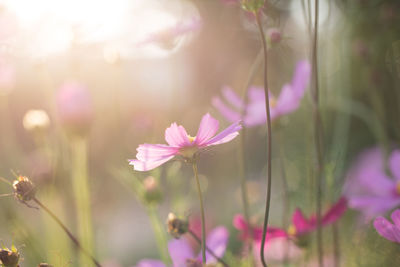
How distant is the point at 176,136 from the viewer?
29 centimetres

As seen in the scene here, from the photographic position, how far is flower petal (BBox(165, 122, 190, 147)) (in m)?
0.29

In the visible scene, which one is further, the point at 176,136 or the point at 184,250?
the point at 184,250

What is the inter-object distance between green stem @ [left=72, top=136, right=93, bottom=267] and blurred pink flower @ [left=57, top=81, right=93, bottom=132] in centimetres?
2

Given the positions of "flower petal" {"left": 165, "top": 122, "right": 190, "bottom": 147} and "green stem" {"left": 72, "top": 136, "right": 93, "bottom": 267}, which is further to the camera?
"green stem" {"left": 72, "top": 136, "right": 93, "bottom": 267}

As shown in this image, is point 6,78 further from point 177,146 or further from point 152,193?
point 177,146

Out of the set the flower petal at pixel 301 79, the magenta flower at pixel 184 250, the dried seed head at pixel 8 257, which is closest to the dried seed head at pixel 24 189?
the dried seed head at pixel 8 257

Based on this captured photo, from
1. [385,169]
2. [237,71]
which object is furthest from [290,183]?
[237,71]

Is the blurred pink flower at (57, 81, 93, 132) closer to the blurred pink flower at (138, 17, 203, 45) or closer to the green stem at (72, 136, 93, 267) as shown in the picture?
the green stem at (72, 136, 93, 267)

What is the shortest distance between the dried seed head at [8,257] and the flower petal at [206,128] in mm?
125

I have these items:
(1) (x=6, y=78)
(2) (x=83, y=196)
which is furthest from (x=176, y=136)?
(1) (x=6, y=78)

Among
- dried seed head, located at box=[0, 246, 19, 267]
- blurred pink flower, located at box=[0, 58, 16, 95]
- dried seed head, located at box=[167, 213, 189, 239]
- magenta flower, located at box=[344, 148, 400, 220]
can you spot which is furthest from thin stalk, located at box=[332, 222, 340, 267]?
blurred pink flower, located at box=[0, 58, 16, 95]

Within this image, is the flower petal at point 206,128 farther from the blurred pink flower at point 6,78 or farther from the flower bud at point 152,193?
the blurred pink flower at point 6,78

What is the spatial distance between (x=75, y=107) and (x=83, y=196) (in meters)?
0.11

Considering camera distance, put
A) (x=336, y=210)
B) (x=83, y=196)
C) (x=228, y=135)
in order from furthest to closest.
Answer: (x=83, y=196) < (x=336, y=210) < (x=228, y=135)
